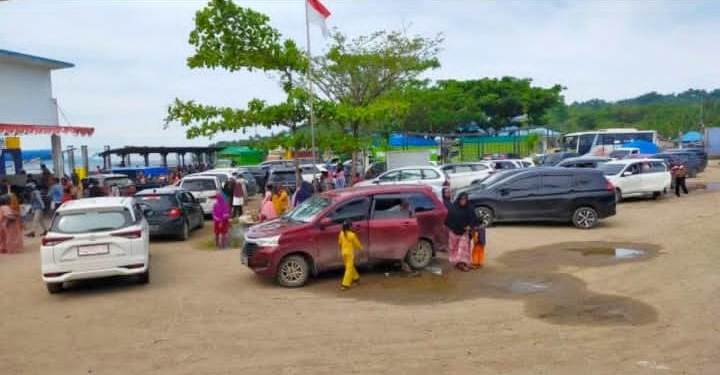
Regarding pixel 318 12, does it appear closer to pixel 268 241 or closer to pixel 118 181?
pixel 268 241

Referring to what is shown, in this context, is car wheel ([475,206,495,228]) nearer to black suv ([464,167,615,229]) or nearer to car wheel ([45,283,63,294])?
black suv ([464,167,615,229])

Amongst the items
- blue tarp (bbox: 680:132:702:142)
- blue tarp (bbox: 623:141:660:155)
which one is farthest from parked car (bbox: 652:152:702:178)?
blue tarp (bbox: 680:132:702:142)

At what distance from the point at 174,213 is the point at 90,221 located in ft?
18.9

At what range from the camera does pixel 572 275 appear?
11039 millimetres

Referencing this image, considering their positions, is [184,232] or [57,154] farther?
[57,154]

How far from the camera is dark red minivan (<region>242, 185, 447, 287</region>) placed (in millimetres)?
10781

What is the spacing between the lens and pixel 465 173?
2506 centimetres

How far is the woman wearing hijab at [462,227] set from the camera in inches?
466

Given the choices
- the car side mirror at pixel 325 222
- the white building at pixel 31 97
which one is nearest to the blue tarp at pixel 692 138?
the white building at pixel 31 97

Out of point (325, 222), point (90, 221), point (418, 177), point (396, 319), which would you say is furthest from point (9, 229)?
point (418, 177)

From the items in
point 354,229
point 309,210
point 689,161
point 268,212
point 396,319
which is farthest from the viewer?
point 689,161

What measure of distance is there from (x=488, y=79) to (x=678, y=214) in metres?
39.3

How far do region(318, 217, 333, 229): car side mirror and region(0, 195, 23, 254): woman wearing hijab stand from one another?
30.2 ft

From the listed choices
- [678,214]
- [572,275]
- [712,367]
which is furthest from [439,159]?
[712,367]
